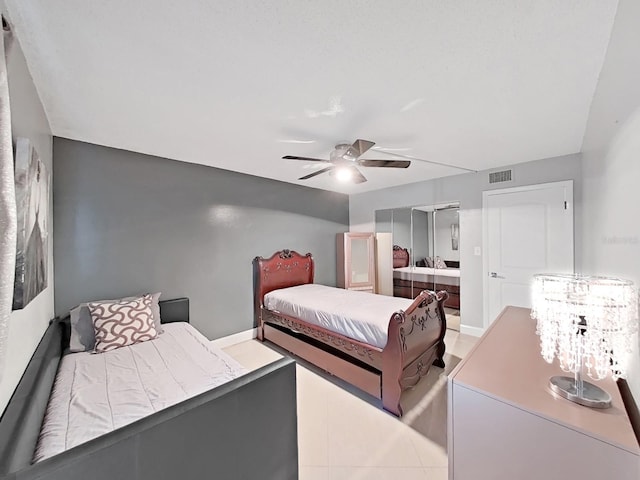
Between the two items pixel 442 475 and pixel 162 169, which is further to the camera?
pixel 162 169

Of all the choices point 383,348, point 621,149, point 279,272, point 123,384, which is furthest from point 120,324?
point 621,149

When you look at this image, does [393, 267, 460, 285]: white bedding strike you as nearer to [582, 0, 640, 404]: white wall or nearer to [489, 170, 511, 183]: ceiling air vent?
[489, 170, 511, 183]: ceiling air vent

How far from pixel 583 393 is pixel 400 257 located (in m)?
3.69

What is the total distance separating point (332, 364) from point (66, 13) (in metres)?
2.92

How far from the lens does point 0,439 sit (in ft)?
2.82

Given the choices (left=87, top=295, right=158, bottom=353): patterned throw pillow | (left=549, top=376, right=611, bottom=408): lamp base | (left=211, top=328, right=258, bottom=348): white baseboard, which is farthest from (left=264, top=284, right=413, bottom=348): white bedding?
(left=87, top=295, right=158, bottom=353): patterned throw pillow

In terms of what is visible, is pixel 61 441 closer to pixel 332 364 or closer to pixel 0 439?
pixel 0 439

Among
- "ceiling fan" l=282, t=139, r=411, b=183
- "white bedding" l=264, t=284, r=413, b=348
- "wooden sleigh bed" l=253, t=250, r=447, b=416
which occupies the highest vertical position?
"ceiling fan" l=282, t=139, r=411, b=183

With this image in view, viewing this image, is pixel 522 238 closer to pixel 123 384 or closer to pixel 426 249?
pixel 426 249

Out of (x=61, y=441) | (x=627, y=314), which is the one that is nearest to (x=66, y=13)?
(x=61, y=441)

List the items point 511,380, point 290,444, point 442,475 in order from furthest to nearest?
point 442,475 → point 290,444 → point 511,380

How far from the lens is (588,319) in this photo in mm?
977

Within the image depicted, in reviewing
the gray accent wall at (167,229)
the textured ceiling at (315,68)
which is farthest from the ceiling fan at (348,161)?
the gray accent wall at (167,229)

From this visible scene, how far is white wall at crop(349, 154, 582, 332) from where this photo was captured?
3.00 metres
